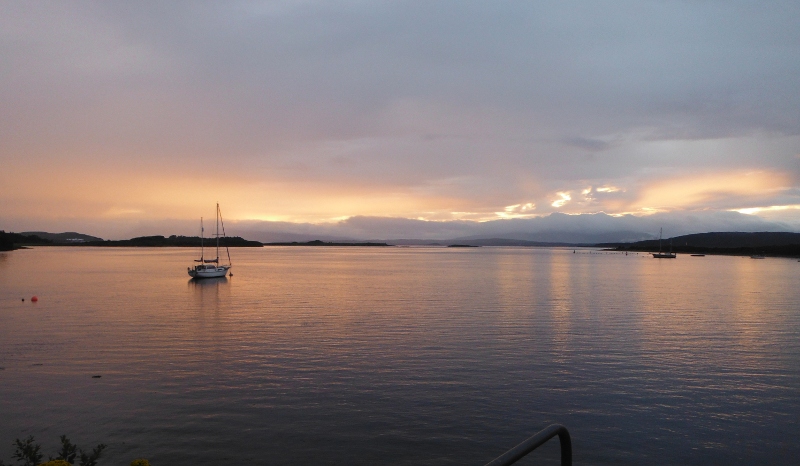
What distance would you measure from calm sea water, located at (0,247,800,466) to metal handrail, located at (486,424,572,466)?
257 inches

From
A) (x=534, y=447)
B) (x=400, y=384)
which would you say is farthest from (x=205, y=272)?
(x=534, y=447)

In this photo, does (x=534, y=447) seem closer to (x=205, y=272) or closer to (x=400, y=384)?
(x=400, y=384)

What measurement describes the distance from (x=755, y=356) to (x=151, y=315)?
28597 mm

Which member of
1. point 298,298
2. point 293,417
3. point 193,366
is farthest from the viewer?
point 298,298

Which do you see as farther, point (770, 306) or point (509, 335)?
point (770, 306)

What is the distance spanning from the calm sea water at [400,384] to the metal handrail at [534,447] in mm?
6536

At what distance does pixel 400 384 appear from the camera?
15.1 m

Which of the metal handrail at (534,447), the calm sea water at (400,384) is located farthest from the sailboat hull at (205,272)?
the metal handrail at (534,447)

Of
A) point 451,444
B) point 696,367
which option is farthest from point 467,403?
point 696,367

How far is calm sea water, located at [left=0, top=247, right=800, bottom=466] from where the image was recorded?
11031 mm

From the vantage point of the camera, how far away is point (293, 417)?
12438mm

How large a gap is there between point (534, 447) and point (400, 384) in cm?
1179

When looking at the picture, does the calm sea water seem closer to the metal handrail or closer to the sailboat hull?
the metal handrail

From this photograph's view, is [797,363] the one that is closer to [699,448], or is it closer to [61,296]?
[699,448]
